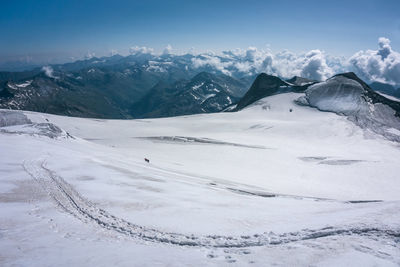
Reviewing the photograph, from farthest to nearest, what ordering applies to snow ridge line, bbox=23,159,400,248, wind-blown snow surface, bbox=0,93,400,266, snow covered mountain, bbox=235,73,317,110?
snow covered mountain, bbox=235,73,317,110 → snow ridge line, bbox=23,159,400,248 → wind-blown snow surface, bbox=0,93,400,266

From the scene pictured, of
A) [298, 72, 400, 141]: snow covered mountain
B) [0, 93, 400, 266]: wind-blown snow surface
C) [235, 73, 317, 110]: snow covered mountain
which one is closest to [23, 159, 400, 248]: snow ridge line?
[0, 93, 400, 266]: wind-blown snow surface

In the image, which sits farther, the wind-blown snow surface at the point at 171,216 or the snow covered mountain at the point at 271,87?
the snow covered mountain at the point at 271,87

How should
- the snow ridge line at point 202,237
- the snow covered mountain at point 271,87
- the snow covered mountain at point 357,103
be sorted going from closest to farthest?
1. the snow ridge line at point 202,237
2. the snow covered mountain at point 357,103
3. the snow covered mountain at point 271,87

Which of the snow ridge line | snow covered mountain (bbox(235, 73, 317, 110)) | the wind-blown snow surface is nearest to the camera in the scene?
the wind-blown snow surface

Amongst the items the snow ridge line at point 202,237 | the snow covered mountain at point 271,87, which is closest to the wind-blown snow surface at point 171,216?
the snow ridge line at point 202,237

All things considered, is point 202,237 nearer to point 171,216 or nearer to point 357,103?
point 171,216

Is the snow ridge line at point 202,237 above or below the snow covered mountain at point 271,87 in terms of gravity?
below

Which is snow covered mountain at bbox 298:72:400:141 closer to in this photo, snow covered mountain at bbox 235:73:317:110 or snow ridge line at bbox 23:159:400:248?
snow covered mountain at bbox 235:73:317:110

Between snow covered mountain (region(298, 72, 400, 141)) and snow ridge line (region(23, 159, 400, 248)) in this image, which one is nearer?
snow ridge line (region(23, 159, 400, 248))

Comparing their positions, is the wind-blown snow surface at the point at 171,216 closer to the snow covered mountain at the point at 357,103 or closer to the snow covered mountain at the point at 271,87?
the snow covered mountain at the point at 357,103

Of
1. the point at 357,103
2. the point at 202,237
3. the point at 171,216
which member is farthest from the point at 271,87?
the point at 202,237

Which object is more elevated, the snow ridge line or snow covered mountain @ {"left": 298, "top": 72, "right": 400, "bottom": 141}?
snow covered mountain @ {"left": 298, "top": 72, "right": 400, "bottom": 141}

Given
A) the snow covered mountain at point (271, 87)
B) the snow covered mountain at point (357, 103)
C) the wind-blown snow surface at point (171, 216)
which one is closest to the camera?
the wind-blown snow surface at point (171, 216)

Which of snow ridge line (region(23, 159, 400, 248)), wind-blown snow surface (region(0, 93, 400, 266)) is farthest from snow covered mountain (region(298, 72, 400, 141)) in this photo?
snow ridge line (region(23, 159, 400, 248))
